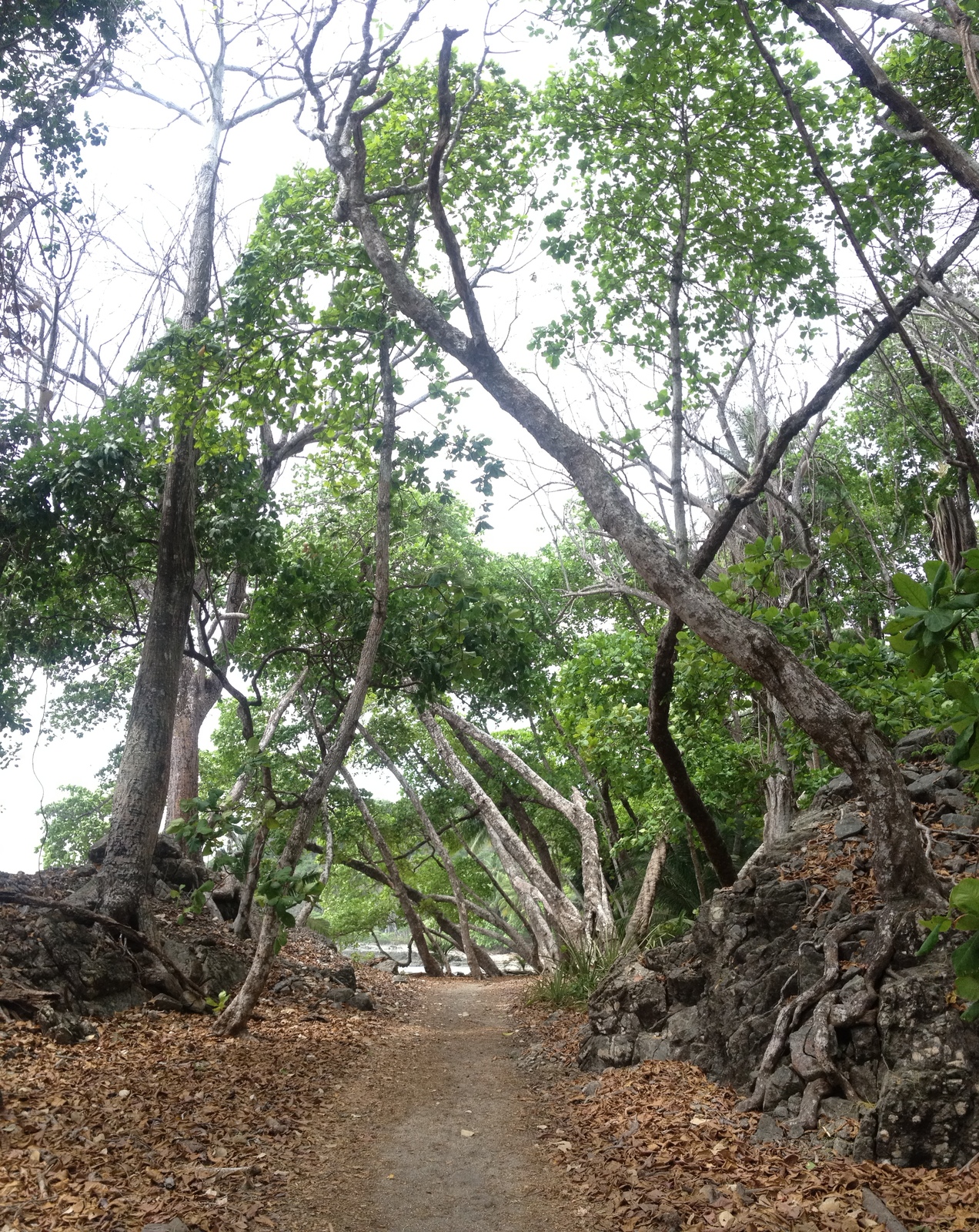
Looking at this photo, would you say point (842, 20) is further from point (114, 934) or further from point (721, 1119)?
point (114, 934)

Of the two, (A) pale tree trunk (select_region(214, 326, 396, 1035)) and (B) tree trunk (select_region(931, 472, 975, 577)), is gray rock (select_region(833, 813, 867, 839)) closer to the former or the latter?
(A) pale tree trunk (select_region(214, 326, 396, 1035))

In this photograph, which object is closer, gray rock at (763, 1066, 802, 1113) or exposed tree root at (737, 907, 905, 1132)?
exposed tree root at (737, 907, 905, 1132)

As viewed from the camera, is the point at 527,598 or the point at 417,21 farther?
the point at 527,598

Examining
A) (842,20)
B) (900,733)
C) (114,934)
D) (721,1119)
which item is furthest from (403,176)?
(721,1119)

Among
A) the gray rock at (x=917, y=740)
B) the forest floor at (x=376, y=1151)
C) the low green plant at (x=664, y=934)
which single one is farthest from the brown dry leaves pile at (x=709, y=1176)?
the low green plant at (x=664, y=934)

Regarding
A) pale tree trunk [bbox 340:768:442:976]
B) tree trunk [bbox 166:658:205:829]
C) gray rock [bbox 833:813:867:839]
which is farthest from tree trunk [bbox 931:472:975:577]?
pale tree trunk [bbox 340:768:442:976]

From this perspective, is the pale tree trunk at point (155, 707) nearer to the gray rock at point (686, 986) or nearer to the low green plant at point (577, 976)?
the gray rock at point (686, 986)

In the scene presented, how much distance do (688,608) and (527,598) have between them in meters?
10.6

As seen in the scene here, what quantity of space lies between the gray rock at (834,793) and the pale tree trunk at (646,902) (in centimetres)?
384

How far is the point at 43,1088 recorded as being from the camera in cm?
504

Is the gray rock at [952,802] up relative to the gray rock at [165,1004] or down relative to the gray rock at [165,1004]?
up

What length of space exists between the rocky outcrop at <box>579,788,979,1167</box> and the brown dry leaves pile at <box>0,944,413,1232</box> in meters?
2.59

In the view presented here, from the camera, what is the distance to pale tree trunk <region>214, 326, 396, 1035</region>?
7.22m

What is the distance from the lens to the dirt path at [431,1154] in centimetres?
425
